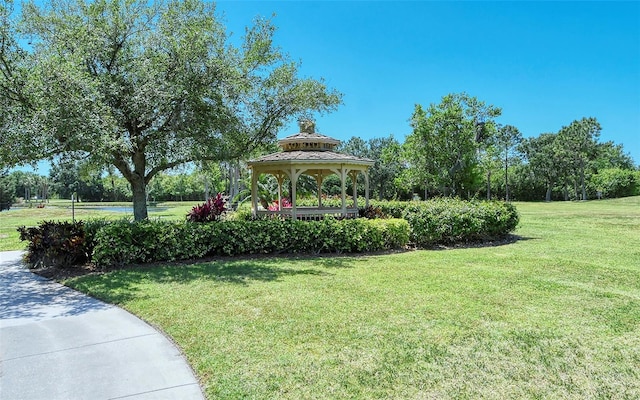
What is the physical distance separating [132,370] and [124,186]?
66.0 meters

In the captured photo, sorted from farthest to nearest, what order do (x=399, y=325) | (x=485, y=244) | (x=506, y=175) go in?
(x=506, y=175)
(x=485, y=244)
(x=399, y=325)

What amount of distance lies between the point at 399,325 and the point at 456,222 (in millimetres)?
7957

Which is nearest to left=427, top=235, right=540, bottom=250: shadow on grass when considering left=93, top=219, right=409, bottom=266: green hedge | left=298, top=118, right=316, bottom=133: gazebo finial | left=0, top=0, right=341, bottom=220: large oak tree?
left=93, top=219, right=409, bottom=266: green hedge

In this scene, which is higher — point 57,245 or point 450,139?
point 450,139

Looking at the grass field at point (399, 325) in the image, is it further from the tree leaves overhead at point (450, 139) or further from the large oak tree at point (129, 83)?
the tree leaves overhead at point (450, 139)

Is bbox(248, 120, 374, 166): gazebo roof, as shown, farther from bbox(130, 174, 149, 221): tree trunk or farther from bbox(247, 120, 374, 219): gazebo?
bbox(130, 174, 149, 221): tree trunk

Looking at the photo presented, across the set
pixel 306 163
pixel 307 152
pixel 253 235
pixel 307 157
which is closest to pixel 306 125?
pixel 307 152

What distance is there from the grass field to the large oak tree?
313cm

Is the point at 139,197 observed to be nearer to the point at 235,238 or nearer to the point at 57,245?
the point at 57,245

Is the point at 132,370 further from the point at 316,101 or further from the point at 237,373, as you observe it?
the point at 316,101

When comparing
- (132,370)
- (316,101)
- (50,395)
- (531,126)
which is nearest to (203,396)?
(132,370)

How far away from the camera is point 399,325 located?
525cm

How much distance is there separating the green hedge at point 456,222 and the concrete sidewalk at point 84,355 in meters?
8.64

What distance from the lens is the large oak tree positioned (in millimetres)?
8461
